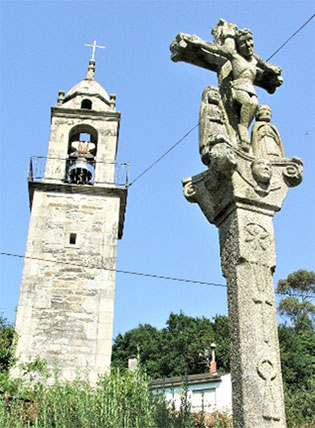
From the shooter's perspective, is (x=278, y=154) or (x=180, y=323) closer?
(x=278, y=154)

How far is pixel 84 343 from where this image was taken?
1494 cm

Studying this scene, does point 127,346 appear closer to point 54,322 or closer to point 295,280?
point 295,280

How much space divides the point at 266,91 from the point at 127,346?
3384cm

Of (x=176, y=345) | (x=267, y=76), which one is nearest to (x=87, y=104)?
(x=267, y=76)

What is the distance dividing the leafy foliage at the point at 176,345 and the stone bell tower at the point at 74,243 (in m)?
17.4

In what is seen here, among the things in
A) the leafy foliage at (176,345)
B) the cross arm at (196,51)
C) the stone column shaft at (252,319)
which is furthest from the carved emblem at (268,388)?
the leafy foliage at (176,345)

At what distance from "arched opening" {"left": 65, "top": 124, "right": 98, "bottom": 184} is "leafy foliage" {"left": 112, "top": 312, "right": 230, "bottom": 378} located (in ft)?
56.6

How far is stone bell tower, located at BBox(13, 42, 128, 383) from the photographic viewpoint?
48.7ft

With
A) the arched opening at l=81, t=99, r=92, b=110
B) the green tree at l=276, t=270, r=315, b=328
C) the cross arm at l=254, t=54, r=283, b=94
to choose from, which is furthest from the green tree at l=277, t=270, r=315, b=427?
the cross arm at l=254, t=54, r=283, b=94

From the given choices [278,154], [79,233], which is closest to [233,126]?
[278,154]

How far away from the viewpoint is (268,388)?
3781mm

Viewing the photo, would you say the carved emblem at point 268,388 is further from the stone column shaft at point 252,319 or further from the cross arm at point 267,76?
the cross arm at point 267,76

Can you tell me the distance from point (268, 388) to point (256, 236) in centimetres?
118

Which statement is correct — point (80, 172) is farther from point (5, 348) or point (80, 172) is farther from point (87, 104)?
point (5, 348)
